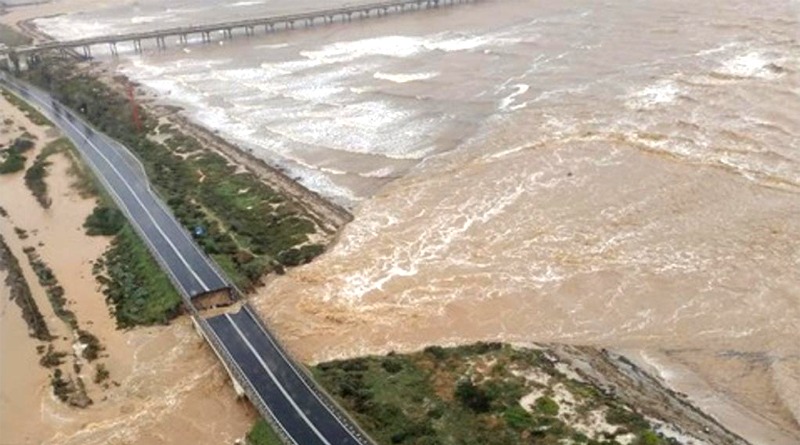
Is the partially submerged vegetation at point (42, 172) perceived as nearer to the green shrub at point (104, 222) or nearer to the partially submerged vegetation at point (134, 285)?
the green shrub at point (104, 222)

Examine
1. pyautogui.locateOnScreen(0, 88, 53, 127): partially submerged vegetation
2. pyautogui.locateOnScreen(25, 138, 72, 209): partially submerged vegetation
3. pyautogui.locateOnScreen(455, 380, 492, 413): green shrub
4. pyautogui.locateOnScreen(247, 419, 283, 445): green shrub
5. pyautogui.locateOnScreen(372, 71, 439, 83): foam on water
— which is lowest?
pyautogui.locateOnScreen(247, 419, 283, 445): green shrub

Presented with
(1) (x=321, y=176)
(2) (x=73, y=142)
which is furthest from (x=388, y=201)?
(2) (x=73, y=142)

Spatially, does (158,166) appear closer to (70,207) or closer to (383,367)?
(70,207)

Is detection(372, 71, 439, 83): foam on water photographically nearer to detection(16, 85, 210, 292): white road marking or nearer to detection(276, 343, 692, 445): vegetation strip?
detection(16, 85, 210, 292): white road marking

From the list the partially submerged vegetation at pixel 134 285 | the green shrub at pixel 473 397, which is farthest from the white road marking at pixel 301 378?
the partially submerged vegetation at pixel 134 285

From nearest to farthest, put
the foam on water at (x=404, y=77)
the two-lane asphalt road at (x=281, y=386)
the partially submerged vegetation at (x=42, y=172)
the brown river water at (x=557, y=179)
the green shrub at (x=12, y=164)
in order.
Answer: the two-lane asphalt road at (x=281, y=386), the brown river water at (x=557, y=179), the partially submerged vegetation at (x=42, y=172), the green shrub at (x=12, y=164), the foam on water at (x=404, y=77)

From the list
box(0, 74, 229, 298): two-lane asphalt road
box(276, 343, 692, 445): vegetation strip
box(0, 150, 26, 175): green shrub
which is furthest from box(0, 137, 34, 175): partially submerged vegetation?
box(276, 343, 692, 445): vegetation strip
